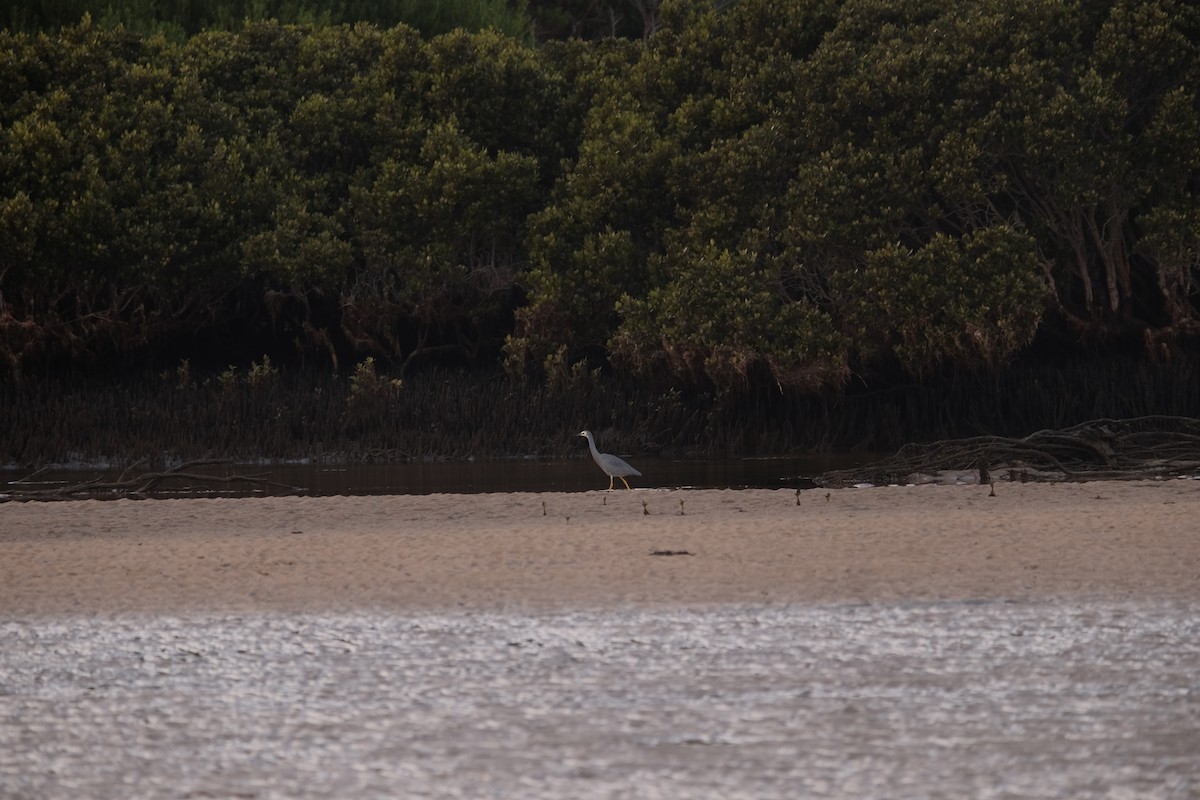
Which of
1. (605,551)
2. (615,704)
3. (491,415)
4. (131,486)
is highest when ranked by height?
(491,415)

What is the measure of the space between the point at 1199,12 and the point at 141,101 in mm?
14665

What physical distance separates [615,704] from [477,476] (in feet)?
45.2

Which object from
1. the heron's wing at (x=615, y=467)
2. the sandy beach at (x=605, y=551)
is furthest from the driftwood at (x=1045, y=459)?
the sandy beach at (x=605, y=551)

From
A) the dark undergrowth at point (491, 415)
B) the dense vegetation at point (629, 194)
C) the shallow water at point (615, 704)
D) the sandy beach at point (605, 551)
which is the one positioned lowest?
the shallow water at point (615, 704)

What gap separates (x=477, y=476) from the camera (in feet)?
64.4

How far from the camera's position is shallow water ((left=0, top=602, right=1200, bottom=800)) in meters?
4.96

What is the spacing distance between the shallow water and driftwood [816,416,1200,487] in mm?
9134

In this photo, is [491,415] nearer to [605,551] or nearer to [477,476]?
[477,476]

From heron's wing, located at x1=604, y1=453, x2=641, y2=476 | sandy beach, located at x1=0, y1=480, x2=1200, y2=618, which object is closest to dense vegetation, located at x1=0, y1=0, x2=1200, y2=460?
heron's wing, located at x1=604, y1=453, x2=641, y2=476

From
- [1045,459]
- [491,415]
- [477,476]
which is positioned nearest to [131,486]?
[477,476]

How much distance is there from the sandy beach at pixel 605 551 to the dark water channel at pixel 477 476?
9.04ft

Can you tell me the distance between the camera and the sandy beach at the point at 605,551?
8.48 m

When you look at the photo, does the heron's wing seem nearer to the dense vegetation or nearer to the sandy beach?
the sandy beach

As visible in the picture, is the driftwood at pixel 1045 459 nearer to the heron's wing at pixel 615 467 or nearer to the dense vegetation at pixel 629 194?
the heron's wing at pixel 615 467
